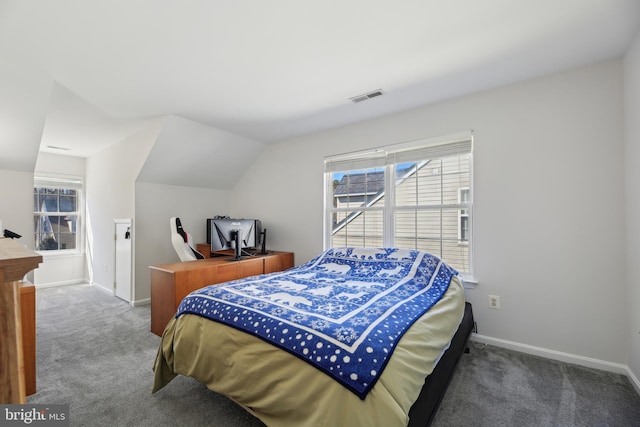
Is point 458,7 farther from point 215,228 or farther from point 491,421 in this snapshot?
point 215,228

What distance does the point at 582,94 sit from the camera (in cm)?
231

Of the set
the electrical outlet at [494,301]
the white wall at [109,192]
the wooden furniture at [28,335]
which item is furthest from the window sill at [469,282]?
the white wall at [109,192]

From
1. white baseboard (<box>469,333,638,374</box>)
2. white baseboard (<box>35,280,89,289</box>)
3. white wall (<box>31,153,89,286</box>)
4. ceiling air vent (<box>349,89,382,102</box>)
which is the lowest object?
white baseboard (<box>35,280,89,289</box>)

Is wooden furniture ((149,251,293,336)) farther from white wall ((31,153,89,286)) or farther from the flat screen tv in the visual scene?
white wall ((31,153,89,286))

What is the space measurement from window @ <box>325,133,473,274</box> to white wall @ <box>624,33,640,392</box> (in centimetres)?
106

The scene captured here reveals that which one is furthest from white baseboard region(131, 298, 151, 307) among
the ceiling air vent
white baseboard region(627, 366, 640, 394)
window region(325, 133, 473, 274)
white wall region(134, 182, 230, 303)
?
white baseboard region(627, 366, 640, 394)

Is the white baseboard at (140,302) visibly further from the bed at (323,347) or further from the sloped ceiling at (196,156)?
the bed at (323,347)

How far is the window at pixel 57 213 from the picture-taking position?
4.88 meters

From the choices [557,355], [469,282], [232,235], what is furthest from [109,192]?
[557,355]

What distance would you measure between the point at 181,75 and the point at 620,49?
134 inches

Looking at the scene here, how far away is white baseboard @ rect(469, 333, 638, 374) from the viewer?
2.15 meters

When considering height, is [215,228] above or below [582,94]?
below

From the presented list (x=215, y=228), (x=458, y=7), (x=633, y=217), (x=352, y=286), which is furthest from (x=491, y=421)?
(x=215, y=228)

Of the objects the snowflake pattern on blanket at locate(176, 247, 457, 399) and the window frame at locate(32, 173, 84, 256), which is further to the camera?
the window frame at locate(32, 173, 84, 256)
